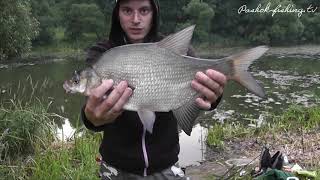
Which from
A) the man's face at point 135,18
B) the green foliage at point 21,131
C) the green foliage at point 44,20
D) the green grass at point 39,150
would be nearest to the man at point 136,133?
the man's face at point 135,18

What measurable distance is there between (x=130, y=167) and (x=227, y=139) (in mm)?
7044

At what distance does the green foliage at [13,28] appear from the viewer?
19031 millimetres

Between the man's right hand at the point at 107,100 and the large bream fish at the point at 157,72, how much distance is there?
2.0 inches

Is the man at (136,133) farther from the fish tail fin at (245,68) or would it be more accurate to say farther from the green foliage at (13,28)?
the green foliage at (13,28)

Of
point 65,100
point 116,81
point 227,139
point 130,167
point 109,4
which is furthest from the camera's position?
point 109,4

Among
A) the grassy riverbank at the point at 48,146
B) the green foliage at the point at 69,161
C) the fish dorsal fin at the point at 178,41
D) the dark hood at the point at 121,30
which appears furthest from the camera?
the grassy riverbank at the point at 48,146

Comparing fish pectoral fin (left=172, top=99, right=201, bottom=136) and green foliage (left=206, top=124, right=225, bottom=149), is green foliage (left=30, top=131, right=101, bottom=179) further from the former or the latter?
fish pectoral fin (left=172, top=99, right=201, bottom=136)

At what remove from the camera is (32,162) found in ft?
21.3

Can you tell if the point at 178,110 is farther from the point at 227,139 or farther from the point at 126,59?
the point at 227,139

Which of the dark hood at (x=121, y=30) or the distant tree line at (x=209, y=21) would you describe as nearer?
the dark hood at (x=121, y=30)

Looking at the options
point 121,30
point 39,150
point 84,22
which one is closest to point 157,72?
point 121,30

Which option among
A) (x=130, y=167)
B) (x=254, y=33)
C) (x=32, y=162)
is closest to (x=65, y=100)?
(x=32, y=162)

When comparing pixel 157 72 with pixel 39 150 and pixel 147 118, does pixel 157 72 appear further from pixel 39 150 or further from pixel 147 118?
pixel 39 150

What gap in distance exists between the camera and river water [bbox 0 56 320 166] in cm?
1024
